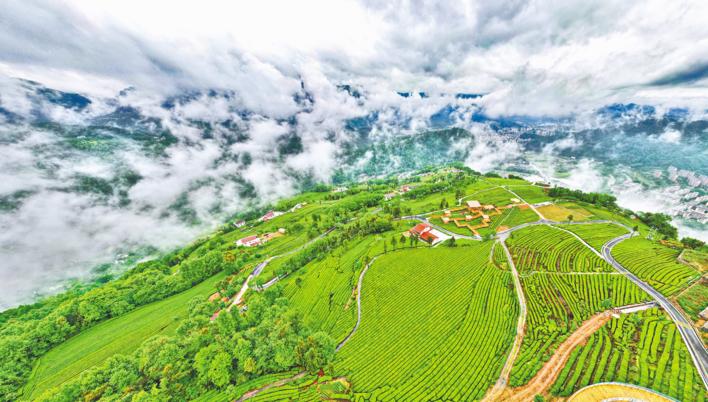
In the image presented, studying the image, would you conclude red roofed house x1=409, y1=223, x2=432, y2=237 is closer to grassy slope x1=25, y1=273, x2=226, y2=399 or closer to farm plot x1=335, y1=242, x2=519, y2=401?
farm plot x1=335, y1=242, x2=519, y2=401

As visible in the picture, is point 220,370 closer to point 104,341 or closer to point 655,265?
point 104,341

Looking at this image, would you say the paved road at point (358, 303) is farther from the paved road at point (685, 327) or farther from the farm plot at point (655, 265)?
the farm plot at point (655, 265)

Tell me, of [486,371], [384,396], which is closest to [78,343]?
[384,396]

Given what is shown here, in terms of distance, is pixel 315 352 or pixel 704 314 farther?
pixel 315 352

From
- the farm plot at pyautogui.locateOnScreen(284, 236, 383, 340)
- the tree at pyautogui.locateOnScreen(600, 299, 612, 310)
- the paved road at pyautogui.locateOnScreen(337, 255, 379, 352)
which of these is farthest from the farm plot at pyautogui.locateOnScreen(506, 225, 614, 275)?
the farm plot at pyautogui.locateOnScreen(284, 236, 383, 340)

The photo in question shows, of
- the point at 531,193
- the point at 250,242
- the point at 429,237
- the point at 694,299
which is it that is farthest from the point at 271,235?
the point at 531,193

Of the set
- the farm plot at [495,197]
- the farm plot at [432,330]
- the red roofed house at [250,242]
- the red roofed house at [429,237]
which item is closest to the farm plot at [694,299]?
the farm plot at [432,330]
